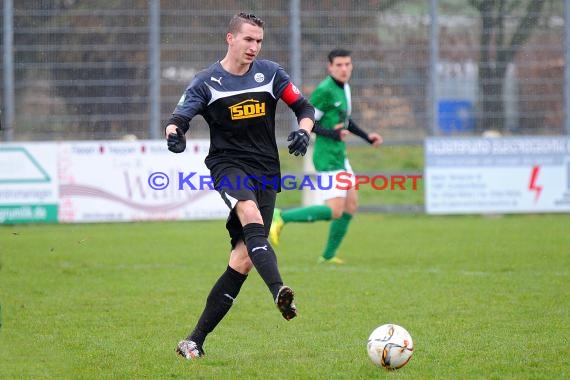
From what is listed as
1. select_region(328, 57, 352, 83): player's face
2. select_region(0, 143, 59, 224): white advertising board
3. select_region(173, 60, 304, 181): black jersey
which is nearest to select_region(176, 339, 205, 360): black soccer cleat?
select_region(173, 60, 304, 181): black jersey

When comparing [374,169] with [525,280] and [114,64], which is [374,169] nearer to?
[114,64]

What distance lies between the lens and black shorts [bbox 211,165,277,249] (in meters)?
5.87

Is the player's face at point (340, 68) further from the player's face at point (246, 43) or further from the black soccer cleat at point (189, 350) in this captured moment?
the black soccer cleat at point (189, 350)

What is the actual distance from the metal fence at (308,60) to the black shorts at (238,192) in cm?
1003

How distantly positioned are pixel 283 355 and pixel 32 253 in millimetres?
6763

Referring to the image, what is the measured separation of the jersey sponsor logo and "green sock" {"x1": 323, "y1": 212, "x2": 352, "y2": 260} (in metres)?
4.78

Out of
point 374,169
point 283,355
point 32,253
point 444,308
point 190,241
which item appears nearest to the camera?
point 283,355

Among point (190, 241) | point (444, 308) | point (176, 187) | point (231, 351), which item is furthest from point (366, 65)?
point (231, 351)

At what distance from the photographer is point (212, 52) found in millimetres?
16125

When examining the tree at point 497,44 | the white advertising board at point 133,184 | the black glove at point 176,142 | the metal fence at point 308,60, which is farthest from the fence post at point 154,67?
the black glove at point 176,142

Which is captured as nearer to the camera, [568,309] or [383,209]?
[568,309]

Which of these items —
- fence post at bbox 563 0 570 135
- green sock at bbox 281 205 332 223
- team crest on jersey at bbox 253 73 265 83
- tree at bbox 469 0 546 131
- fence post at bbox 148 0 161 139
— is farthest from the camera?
fence post at bbox 563 0 570 135

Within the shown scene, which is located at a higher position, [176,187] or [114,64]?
[114,64]

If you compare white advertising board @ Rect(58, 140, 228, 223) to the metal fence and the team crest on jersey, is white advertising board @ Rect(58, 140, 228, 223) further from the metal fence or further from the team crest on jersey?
the team crest on jersey
